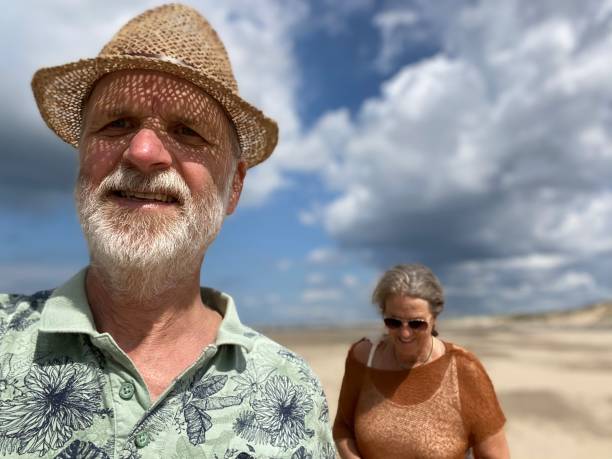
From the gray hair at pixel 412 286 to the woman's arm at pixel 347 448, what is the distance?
3.13ft

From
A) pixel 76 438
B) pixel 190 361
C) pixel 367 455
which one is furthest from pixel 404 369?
pixel 76 438

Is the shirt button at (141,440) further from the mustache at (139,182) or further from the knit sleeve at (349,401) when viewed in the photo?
the knit sleeve at (349,401)

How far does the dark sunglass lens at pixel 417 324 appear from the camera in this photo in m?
3.56

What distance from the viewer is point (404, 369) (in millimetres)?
3613

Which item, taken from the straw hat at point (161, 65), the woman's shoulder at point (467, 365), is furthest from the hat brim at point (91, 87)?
the woman's shoulder at point (467, 365)

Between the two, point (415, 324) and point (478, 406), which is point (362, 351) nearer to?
point (415, 324)

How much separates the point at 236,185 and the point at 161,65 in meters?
0.66

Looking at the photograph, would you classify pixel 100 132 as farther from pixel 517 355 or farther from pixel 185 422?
pixel 517 355

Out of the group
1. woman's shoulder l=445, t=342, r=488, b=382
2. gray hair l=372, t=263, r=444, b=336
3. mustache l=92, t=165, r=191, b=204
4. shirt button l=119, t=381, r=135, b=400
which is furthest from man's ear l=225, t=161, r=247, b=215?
woman's shoulder l=445, t=342, r=488, b=382

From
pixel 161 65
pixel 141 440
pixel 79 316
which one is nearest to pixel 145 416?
pixel 141 440

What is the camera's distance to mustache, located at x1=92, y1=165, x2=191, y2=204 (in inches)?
71.8

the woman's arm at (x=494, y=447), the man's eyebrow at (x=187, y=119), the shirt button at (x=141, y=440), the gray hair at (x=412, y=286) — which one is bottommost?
the shirt button at (x=141, y=440)

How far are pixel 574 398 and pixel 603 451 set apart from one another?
3.04 meters

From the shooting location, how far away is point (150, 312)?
1.98m
